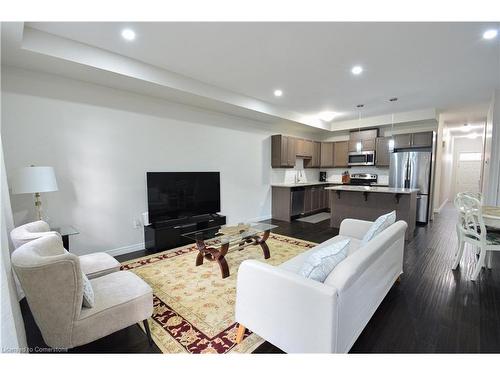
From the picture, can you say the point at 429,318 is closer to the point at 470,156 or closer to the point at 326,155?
the point at 326,155

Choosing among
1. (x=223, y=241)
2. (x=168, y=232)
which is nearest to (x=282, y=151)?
(x=168, y=232)

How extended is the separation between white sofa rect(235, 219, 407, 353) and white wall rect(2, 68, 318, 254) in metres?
2.78

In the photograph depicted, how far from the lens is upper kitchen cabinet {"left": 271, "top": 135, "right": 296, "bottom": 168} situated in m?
6.08

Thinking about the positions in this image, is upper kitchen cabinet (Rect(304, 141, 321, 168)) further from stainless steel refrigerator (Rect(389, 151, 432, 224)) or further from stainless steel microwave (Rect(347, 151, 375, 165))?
stainless steel refrigerator (Rect(389, 151, 432, 224))

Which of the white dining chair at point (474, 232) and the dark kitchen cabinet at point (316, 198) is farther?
the dark kitchen cabinet at point (316, 198)

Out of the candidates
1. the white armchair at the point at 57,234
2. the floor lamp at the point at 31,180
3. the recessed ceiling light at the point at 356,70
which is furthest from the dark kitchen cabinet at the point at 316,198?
the floor lamp at the point at 31,180

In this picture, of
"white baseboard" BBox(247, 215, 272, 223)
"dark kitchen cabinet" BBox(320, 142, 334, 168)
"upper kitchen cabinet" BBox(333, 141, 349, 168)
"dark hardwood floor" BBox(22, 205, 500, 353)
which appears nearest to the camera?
"dark hardwood floor" BBox(22, 205, 500, 353)

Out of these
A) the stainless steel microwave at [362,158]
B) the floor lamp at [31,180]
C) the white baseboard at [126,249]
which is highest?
the stainless steel microwave at [362,158]

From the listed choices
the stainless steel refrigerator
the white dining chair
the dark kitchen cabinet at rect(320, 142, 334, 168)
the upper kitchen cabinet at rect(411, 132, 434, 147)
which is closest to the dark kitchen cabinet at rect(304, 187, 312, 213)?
the dark kitchen cabinet at rect(320, 142, 334, 168)

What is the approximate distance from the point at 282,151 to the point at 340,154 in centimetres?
223

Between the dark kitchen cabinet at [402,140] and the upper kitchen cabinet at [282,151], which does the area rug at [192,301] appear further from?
the dark kitchen cabinet at [402,140]

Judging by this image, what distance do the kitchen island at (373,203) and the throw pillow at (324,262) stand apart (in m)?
3.29

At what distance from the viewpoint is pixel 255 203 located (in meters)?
5.89

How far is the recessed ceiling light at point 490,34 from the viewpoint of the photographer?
2.36 meters
